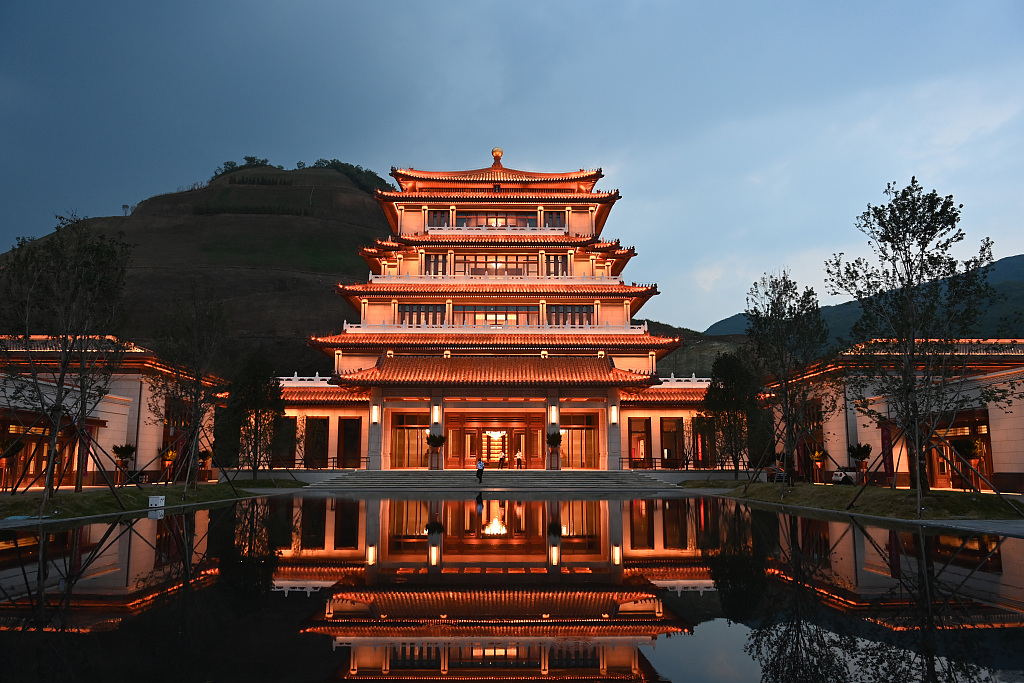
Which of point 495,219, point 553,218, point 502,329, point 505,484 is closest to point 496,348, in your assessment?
point 502,329

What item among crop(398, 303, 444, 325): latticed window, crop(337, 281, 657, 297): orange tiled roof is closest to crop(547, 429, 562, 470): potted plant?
crop(337, 281, 657, 297): orange tiled roof

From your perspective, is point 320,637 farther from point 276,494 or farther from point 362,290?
point 362,290

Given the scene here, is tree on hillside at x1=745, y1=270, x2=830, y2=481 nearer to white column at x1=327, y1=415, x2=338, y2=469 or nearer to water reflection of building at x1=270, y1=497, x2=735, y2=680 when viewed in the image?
water reflection of building at x1=270, y1=497, x2=735, y2=680

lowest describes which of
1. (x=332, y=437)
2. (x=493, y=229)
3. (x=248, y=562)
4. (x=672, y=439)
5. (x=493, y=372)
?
A: (x=248, y=562)

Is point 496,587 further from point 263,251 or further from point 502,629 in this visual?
point 263,251

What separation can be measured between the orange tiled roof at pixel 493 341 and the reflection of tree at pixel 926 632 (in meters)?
35.5

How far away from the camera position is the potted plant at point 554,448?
4416 cm

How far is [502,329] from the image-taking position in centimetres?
4903

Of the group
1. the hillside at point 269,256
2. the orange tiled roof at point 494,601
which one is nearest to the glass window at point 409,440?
the orange tiled roof at point 494,601

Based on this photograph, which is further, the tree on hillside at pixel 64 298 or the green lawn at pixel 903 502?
the tree on hillside at pixel 64 298

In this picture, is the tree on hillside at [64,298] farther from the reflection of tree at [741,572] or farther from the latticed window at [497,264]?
the latticed window at [497,264]

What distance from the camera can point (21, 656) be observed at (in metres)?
6.11

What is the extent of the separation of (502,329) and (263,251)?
114008mm

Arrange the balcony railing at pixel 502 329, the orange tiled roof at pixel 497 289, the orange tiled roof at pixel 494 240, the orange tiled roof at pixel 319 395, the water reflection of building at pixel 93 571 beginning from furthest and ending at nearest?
1. the orange tiled roof at pixel 494 240
2. the orange tiled roof at pixel 497 289
3. the balcony railing at pixel 502 329
4. the orange tiled roof at pixel 319 395
5. the water reflection of building at pixel 93 571
